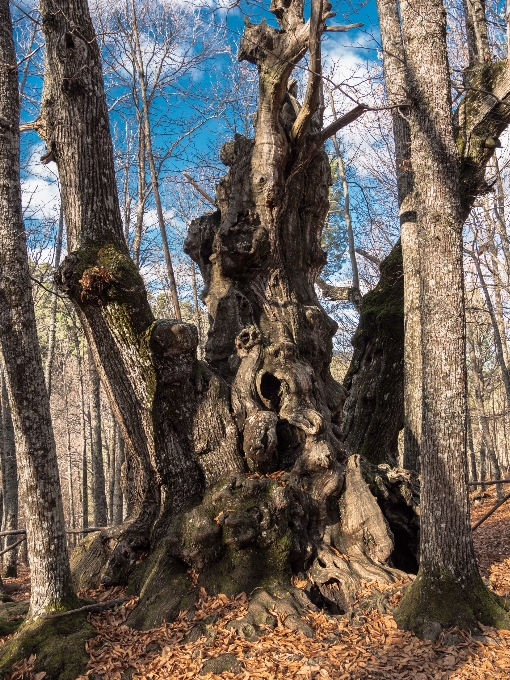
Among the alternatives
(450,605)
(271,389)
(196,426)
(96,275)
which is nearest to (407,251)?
(271,389)

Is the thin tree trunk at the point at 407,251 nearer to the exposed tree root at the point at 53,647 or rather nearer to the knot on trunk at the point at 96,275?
the knot on trunk at the point at 96,275

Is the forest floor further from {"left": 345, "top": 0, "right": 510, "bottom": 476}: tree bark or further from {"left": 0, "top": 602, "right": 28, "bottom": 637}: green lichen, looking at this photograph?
{"left": 345, "top": 0, "right": 510, "bottom": 476}: tree bark

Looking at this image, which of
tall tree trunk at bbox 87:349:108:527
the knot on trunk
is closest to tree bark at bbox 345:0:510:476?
the knot on trunk

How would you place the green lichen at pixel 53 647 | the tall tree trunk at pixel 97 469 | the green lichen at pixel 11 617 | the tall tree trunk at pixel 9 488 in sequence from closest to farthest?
1. the green lichen at pixel 53 647
2. the green lichen at pixel 11 617
3. the tall tree trunk at pixel 9 488
4. the tall tree trunk at pixel 97 469

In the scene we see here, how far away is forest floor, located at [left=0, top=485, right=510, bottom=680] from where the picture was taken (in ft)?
11.0

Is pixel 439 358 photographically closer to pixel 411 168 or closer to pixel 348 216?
pixel 411 168

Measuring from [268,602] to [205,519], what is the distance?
93 centimetres

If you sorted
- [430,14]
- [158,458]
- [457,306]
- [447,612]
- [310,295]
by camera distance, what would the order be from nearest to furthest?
1. [447,612]
2. [457,306]
3. [430,14]
4. [158,458]
5. [310,295]

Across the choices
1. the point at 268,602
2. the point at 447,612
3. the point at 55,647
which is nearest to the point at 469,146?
the point at 447,612

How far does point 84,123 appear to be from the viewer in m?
4.77

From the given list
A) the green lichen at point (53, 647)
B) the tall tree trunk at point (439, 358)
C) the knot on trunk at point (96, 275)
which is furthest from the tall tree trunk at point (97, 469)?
the tall tree trunk at point (439, 358)

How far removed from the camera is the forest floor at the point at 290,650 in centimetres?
336

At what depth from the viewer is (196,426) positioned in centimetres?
512

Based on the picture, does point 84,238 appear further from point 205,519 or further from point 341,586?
point 341,586
